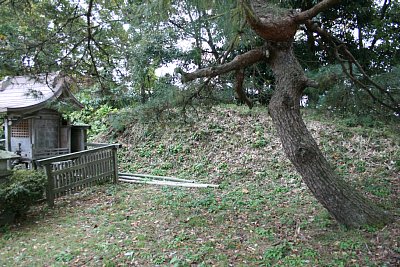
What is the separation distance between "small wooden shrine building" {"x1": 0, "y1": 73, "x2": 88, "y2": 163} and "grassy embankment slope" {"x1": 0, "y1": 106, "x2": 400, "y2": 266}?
6.07 ft

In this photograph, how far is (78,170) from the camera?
6559 millimetres

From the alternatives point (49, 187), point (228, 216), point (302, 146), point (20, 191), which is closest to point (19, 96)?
point (49, 187)

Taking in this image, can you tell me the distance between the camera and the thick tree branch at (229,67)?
3686 millimetres

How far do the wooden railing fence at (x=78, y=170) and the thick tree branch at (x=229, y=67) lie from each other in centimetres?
366

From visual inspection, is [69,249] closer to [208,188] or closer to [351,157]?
[208,188]

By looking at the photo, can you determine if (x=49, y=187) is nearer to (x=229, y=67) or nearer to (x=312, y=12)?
(x=229, y=67)

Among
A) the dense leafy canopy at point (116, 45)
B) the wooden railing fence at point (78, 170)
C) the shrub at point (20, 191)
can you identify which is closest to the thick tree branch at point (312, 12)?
the dense leafy canopy at point (116, 45)

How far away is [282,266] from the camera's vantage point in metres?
3.13

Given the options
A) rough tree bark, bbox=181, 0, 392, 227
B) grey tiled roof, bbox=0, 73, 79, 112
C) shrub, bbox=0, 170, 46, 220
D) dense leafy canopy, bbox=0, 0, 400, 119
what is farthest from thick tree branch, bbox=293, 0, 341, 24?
grey tiled roof, bbox=0, 73, 79, 112

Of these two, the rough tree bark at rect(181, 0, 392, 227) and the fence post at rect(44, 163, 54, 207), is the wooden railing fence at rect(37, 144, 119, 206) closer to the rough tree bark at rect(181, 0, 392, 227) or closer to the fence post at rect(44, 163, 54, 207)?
the fence post at rect(44, 163, 54, 207)

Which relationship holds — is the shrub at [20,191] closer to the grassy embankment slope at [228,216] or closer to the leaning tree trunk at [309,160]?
the grassy embankment slope at [228,216]

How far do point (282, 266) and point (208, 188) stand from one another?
3.35 m

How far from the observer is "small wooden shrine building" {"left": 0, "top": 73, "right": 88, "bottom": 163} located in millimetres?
6938

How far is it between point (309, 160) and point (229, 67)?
1518mm
